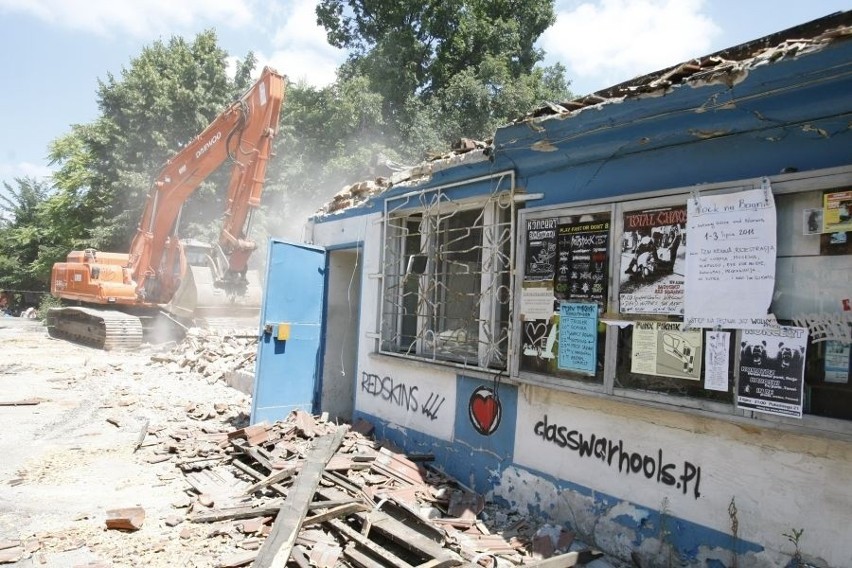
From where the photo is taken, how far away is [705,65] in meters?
3.67

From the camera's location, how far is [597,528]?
412cm

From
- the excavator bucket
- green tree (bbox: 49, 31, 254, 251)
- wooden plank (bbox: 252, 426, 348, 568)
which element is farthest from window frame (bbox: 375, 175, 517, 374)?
green tree (bbox: 49, 31, 254, 251)

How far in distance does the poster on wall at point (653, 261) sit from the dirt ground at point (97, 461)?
144 inches

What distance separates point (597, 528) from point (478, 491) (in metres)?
1.32

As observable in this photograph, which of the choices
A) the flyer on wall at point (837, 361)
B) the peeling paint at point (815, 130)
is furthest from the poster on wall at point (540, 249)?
the flyer on wall at point (837, 361)

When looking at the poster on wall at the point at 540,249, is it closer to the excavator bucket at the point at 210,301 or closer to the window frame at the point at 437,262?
the window frame at the point at 437,262

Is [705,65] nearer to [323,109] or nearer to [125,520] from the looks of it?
[125,520]

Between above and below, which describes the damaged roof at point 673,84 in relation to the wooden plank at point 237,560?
above

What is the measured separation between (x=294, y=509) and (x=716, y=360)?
3412 millimetres

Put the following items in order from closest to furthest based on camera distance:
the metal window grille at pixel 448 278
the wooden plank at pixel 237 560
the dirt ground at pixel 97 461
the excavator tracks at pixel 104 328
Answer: the wooden plank at pixel 237 560
the dirt ground at pixel 97 461
the metal window grille at pixel 448 278
the excavator tracks at pixel 104 328

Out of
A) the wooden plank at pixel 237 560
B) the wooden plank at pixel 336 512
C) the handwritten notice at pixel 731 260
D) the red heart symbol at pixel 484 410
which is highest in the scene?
the handwritten notice at pixel 731 260

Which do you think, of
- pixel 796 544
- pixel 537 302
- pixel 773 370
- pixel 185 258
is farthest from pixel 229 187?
pixel 796 544

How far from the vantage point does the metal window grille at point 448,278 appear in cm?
515

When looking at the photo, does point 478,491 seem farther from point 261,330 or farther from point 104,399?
point 104,399
